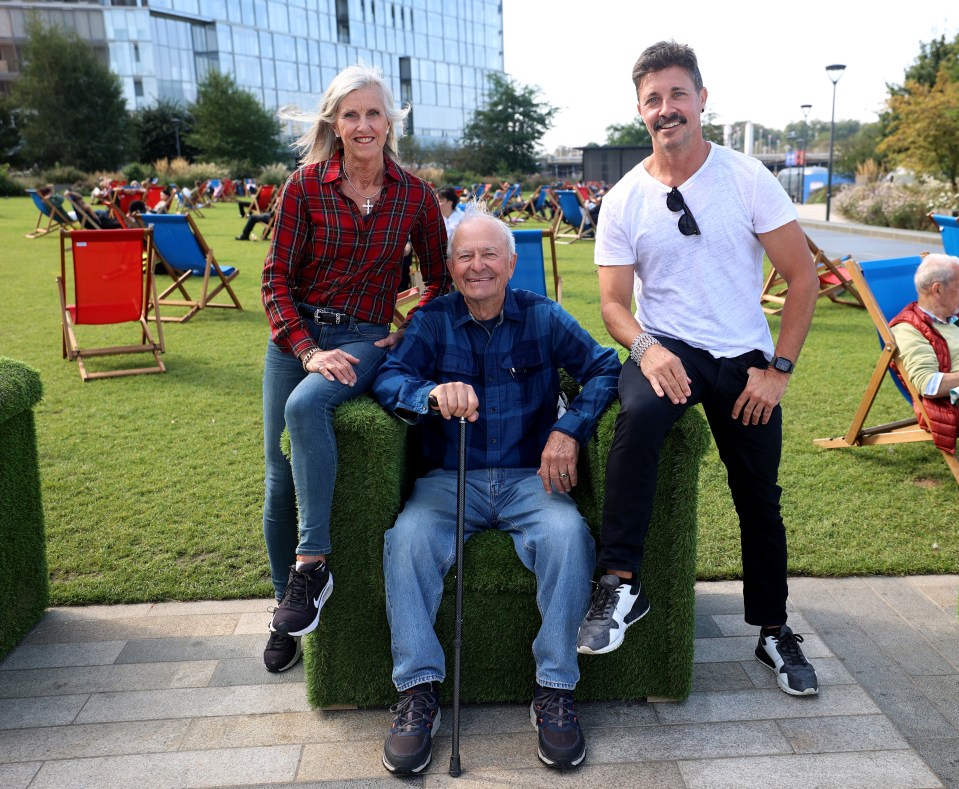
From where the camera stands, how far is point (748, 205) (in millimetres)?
2541

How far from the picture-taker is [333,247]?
2.75m

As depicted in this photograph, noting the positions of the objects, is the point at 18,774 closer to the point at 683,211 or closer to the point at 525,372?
the point at 525,372

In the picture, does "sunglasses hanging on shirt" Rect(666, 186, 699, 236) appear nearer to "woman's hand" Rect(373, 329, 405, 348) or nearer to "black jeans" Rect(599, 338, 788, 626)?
"black jeans" Rect(599, 338, 788, 626)

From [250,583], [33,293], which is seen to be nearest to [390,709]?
[250,583]

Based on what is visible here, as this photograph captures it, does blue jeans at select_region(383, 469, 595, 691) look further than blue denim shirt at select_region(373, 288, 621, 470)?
No

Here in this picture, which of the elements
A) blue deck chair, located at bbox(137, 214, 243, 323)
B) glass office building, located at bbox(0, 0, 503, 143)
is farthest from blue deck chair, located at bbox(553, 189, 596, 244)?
glass office building, located at bbox(0, 0, 503, 143)

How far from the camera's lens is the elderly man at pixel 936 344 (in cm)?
409

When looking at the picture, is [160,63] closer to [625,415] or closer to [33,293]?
[33,293]

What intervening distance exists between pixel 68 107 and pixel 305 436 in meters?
56.4

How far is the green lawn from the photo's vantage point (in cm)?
357

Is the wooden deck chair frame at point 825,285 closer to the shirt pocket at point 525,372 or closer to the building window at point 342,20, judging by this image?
the shirt pocket at point 525,372

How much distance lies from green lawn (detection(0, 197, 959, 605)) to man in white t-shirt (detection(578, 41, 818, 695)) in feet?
3.46

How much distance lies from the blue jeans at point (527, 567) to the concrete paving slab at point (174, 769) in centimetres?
38

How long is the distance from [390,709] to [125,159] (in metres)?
56.3
